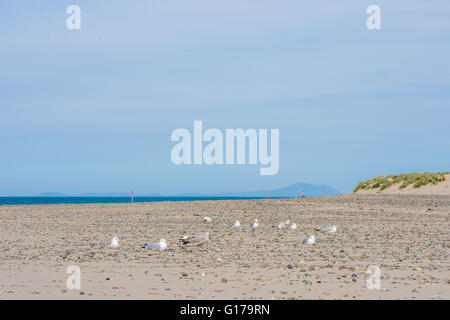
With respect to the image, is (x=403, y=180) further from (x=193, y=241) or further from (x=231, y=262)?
(x=231, y=262)

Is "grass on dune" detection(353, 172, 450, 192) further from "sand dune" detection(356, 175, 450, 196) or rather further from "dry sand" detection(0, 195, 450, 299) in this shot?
"dry sand" detection(0, 195, 450, 299)

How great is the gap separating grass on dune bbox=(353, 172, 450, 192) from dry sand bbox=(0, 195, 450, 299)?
1041 inches

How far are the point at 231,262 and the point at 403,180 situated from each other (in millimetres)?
39797

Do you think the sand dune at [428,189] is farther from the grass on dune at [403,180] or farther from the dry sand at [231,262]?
the dry sand at [231,262]

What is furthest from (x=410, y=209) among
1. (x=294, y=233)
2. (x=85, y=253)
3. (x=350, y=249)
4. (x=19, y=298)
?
(x=19, y=298)

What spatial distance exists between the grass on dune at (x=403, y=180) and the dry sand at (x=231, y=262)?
26.4 m

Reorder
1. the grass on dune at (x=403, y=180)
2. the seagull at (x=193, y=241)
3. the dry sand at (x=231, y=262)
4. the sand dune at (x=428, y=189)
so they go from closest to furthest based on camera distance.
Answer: the dry sand at (x=231, y=262), the seagull at (x=193, y=241), the sand dune at (x=428, y=189), the grass on dune at (x=403, y=180)

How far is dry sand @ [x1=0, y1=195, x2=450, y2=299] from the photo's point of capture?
8.70 meters

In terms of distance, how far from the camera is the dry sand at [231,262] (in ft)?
28.6

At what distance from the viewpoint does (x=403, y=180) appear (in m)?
48.2

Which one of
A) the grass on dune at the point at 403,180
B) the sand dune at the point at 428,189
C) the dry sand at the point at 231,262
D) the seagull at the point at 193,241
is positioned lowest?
the dry sand at the point at 231,262

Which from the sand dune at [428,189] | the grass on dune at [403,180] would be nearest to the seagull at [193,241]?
the sand dune at [428,189]

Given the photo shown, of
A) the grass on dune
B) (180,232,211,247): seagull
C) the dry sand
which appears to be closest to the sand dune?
the grass on dune
